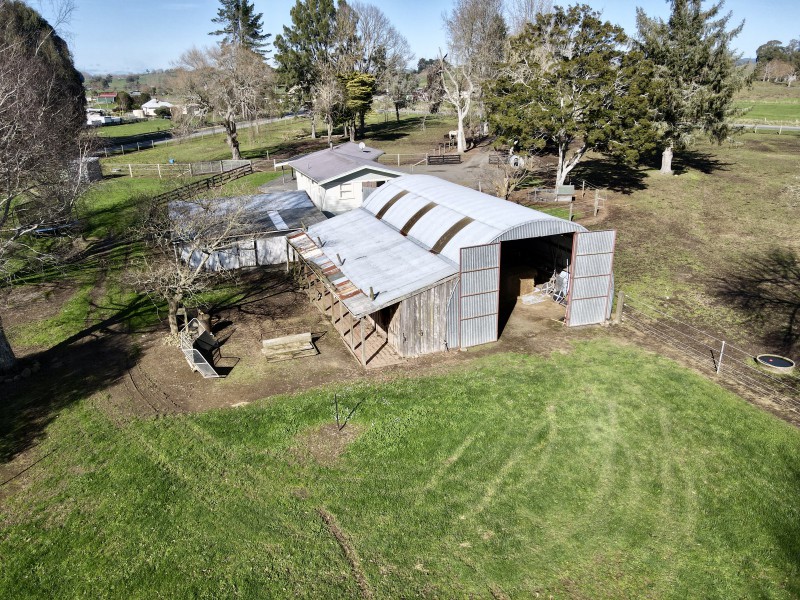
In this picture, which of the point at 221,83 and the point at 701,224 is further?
the point at 221,83

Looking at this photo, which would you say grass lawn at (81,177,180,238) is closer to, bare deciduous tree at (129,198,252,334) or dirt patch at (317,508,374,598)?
bare deciduous tree at (129,198,252,334)

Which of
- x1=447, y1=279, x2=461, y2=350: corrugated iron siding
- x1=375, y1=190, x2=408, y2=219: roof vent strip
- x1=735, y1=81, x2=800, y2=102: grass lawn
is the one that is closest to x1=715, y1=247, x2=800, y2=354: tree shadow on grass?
x1=447, y1=279, x2=461, y2=350: corrugated iron siding

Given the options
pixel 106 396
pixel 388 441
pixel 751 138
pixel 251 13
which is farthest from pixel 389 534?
pixel 251 13

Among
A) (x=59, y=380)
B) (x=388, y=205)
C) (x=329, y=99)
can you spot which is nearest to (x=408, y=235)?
(x=388, y=205)

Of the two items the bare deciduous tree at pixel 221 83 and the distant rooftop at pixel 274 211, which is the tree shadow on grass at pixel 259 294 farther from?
the bare deciduous tree at pixel 221 83

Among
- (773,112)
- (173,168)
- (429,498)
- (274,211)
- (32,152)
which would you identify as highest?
(32,152)

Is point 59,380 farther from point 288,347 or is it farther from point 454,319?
point 454,319

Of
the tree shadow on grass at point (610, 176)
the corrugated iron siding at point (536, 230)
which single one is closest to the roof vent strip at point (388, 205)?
the corrugated iron siding at point (536, 230)
